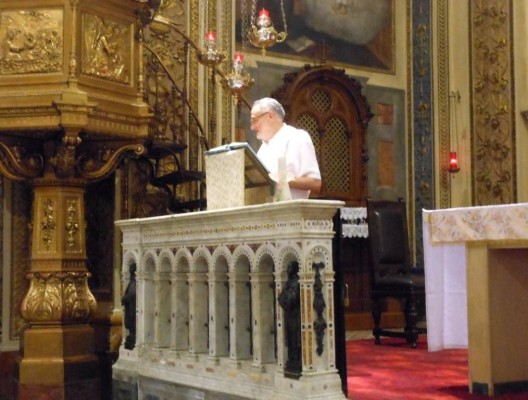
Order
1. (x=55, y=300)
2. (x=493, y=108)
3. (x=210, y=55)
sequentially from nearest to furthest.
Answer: (x=55, y=300) < (x=210, y=55) < (x=493, y=108)

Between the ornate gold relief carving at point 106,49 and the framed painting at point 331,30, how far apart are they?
8.32 feet

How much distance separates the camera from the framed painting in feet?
29.8

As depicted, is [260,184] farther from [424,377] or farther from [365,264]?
[365,264]

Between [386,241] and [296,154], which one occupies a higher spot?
[296,154]

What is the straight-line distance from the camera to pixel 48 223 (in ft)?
20.5

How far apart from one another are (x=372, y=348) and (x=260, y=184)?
308cm

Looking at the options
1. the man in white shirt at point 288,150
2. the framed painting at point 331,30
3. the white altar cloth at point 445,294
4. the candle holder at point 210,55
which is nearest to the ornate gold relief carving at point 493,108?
the framed painting at point 331,30

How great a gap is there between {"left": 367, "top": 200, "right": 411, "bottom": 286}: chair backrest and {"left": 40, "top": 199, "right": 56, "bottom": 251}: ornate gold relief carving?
313 centimetres

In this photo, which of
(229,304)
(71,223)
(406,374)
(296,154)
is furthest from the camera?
(71,223)

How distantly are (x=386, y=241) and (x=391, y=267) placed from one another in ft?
0.85

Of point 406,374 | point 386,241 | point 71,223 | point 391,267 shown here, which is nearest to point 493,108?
point 386,241

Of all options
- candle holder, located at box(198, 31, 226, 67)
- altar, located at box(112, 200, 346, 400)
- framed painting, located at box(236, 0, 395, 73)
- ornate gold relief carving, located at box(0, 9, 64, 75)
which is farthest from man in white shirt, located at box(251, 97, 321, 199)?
framed painting, located at box(236, 0, 395, 73)

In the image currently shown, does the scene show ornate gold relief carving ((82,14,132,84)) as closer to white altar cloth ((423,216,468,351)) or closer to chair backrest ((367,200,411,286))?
white altar cloth ((423,216,468,351))

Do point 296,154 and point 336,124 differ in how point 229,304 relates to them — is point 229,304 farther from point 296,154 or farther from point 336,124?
point 336,124
